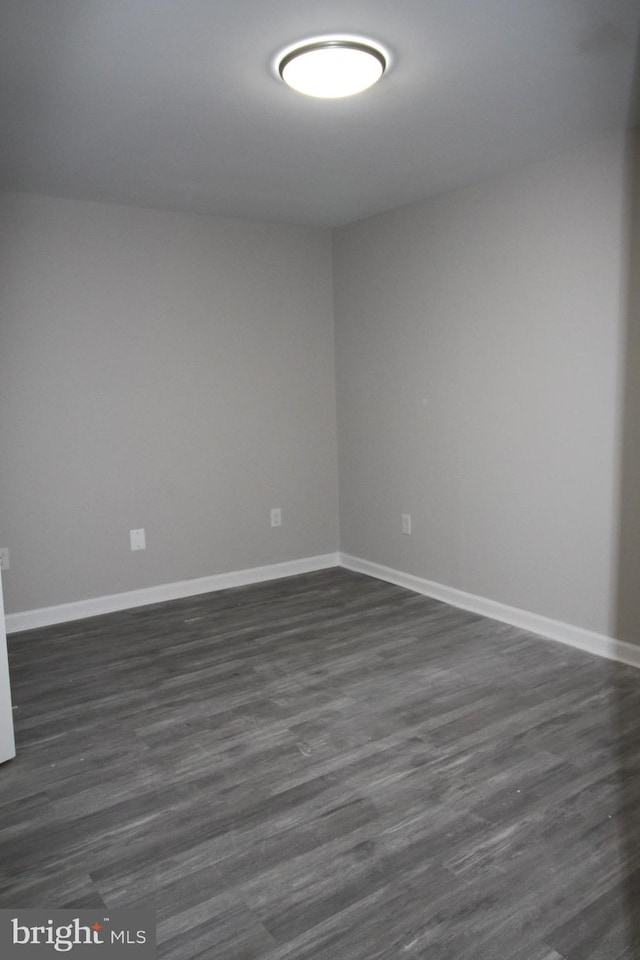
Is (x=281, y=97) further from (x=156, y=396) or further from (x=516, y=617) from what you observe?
(x=516, y=617)

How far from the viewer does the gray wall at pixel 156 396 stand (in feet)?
11.8

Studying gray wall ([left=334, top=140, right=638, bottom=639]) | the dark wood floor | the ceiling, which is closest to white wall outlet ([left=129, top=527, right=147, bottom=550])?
the dark wood floor

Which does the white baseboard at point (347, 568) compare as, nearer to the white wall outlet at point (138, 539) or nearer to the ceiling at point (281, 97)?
the white wall outlet at point (138, 539)

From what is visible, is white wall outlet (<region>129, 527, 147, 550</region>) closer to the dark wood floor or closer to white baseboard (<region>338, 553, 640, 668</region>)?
the dark wood floor

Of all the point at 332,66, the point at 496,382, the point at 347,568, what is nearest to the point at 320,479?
the point at 347,568

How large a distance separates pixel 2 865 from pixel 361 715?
1.25 m

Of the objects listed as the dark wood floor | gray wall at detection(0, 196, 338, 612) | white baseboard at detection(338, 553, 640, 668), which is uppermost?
gray wall at detection(0, 196, 338, 612)

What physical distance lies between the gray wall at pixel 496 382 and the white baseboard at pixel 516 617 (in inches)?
1.7

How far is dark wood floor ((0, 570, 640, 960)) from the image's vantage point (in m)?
1.64

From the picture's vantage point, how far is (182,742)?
2.46 m

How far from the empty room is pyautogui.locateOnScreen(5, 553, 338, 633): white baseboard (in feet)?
0.05

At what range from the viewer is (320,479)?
15.3 feet

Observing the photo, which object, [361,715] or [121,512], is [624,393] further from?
[121,512]

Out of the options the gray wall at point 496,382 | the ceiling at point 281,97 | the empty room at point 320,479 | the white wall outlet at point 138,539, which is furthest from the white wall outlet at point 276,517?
the ceiling at point 281,97
